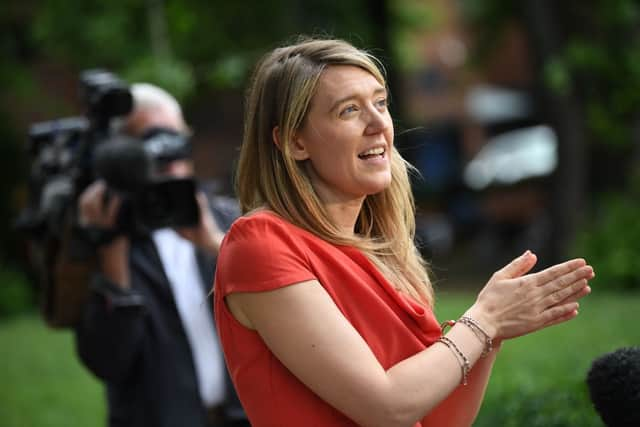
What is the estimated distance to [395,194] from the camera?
2213mm

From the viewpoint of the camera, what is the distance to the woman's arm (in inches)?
71.1

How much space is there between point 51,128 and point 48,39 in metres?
9.05

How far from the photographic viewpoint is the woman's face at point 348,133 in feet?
6.49

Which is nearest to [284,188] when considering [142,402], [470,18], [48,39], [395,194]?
[395,194]

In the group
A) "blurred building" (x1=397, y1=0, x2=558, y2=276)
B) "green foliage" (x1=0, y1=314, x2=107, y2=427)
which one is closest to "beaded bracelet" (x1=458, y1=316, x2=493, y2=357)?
"green foliage" (x1=0, y1=314, x2=107, y2=427)

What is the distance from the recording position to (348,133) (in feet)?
6.48

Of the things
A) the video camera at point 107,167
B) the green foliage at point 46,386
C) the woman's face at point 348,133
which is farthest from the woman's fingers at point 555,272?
the green foliage at point 46,386

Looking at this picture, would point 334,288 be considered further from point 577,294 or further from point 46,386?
point 46,386

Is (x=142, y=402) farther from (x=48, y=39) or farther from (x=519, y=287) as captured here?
(x=48, y=39)

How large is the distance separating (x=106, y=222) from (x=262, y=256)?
5.01ft

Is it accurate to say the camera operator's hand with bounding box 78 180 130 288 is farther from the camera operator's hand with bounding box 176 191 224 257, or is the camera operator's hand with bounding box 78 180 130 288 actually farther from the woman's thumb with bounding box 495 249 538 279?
the woman's thumb with bounding box 495 249 538 279

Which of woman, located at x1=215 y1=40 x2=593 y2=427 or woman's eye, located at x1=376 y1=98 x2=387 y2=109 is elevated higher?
woman's eye, located at x1=376 y1=98 x2=387 y2=109

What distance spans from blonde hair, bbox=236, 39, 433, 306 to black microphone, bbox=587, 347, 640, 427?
40 centimetres

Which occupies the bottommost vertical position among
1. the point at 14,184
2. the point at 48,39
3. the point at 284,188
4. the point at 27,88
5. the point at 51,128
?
the point at 14,184
